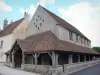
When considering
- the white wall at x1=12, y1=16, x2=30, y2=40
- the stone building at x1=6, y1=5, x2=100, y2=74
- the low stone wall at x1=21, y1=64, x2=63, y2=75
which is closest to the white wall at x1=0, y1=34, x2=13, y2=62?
the white wall at x1=12, y1=16, x2=30, y2=40

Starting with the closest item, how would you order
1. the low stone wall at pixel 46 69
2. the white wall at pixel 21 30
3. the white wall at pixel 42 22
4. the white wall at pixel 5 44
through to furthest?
the low stone wall at pixel 46 69 → the white wall at pixel 42 22 → the white wall at pixel 5 44 → the white wall at pixel 21 30

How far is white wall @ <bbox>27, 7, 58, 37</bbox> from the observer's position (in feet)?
69.7

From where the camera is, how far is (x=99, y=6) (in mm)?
14602

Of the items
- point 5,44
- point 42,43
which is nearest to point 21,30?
point 5,44

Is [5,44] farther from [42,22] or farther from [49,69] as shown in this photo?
[49,69]

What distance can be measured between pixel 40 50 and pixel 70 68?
4.63 metres

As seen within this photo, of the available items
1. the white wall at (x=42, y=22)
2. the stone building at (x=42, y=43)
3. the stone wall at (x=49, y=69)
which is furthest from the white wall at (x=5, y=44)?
the stone wall at (x=49, y=69)

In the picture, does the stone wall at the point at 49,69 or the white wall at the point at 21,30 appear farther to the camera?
the white wall at the point at 21,30

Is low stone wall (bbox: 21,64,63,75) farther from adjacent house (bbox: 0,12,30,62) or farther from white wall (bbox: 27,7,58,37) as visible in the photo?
adjacent house (bbox: 0,12,30,62)

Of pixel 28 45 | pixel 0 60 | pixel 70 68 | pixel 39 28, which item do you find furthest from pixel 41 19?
pixel 0 60

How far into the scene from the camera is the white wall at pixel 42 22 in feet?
69.7

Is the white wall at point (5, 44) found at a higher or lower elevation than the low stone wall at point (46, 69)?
higher

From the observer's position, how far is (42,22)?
76.0 feet

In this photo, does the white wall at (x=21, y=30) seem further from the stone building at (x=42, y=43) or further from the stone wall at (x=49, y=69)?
the stone wall at (x=49, y=69)
